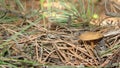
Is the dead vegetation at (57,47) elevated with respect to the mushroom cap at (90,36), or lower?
lower

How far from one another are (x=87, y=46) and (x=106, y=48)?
107 mm

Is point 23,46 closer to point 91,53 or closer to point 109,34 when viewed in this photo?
point 91,53

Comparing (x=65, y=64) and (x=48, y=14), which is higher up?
(x=48, y=14)

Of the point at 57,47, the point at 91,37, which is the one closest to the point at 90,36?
the point at 91,37

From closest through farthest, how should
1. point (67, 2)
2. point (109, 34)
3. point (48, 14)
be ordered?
point (109, 34) < point (48, 14) < point (67, 2)

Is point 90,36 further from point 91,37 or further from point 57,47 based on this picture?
point 57,47

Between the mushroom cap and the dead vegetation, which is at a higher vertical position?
the mushroom cap

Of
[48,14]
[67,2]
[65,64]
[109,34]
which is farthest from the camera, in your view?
[67,2]

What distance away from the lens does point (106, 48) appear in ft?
4.20

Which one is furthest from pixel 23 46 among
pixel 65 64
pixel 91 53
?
pixel 91 53

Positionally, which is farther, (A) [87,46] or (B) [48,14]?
(B) [48,14]

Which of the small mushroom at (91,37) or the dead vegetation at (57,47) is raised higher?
the small mushroom at (91,37)

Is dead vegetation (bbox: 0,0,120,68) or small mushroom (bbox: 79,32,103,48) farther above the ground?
small mushroom (bbox: 79,32,103,48)

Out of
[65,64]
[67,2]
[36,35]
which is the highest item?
[67,2]
